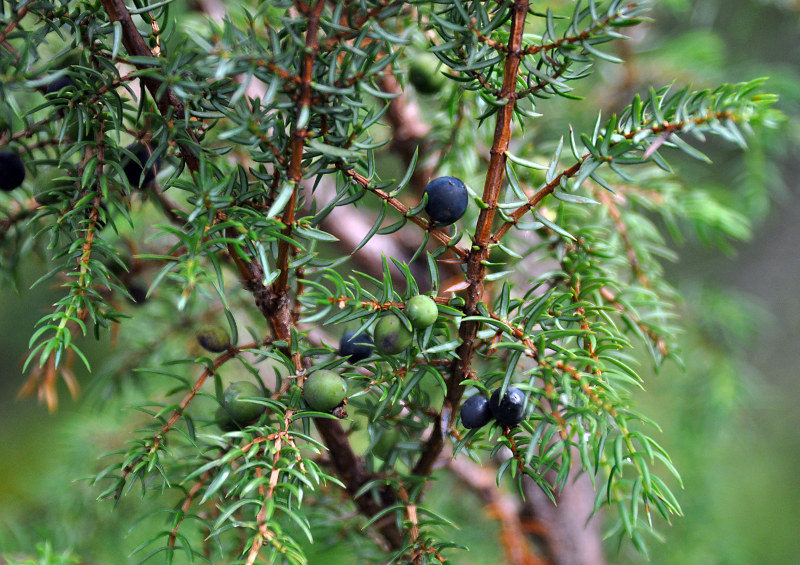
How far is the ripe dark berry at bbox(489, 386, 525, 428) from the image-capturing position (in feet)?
1.16

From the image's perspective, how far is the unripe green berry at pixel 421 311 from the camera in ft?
1.14

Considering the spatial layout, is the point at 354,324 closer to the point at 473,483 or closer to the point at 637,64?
the point at 473,483

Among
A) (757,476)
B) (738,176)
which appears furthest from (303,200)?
(757,476)

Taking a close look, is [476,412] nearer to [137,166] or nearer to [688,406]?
[137,166]

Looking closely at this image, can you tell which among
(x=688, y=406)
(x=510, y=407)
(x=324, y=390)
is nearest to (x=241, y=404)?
(x=324, y=390)

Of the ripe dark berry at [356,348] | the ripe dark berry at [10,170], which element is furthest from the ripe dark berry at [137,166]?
the ripe dark berry at [356,348]

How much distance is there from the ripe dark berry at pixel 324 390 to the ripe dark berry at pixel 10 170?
10.4 inches

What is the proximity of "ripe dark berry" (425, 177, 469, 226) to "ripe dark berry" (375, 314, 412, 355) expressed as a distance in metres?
0.07

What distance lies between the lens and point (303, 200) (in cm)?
41

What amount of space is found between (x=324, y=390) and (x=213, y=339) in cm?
13

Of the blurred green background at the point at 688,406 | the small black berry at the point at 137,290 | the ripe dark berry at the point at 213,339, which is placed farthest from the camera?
the blurred green background at the point at 688,406

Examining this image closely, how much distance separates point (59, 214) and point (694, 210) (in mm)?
666

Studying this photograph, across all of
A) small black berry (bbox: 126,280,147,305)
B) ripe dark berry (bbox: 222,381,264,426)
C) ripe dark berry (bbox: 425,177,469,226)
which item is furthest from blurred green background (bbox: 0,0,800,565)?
ripe dark berry (bbox: 425,177,469,226)

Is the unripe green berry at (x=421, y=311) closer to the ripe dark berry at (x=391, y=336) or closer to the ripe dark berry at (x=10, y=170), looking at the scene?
the ripe dark berry at (x=391, y=336)
